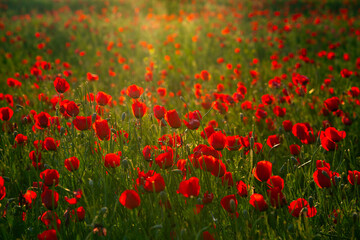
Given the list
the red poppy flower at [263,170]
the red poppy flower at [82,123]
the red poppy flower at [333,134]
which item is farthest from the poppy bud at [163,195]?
the red poppy flower at [333,134]

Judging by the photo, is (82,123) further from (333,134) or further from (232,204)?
(333,134)

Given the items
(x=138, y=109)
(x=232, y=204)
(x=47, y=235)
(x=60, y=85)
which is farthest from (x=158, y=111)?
(x=47, y=235)

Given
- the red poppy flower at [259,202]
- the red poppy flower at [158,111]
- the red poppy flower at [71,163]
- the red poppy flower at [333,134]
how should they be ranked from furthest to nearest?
1. the red poppy flower at [158,111]
2. the red poppy flower at [333,134]
3. the red poppy flower at [71,163]
4. the red poppy flower at [259,202]

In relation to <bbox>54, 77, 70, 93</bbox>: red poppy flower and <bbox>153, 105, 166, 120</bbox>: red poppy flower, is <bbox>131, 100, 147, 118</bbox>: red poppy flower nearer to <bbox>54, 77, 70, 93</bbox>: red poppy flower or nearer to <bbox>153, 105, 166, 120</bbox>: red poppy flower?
<bbox>153, 105, 166, 120</bbox>: red poppy flower

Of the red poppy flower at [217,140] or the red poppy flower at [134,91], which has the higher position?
the red poppy flower at [134,91]

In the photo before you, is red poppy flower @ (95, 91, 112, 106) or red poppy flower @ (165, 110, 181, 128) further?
red poppy flower @ (95, 91, 112, 106)

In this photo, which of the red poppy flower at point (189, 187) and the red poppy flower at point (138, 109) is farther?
the red poppy flower at point (138, 109)

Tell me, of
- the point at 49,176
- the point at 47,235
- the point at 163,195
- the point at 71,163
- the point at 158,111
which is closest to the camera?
the point at 47,235

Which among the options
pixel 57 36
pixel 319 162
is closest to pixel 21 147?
pixel 319 162

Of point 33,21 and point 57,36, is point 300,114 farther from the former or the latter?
point 33,21

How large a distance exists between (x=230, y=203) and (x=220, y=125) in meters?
1.18

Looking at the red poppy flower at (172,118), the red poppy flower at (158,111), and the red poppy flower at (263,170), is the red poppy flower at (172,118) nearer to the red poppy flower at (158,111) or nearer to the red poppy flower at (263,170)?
the red poppy flower at (158,111)

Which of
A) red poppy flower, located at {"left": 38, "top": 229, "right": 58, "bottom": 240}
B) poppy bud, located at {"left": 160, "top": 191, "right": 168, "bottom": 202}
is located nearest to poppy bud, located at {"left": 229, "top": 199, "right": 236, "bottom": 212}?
poppy bud, located at {"left": 160, "top": 191, "right": 168, "bottom": 202}

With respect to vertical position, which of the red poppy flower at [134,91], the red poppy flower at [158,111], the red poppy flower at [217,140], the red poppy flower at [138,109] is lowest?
the red poppy flower at [217,140]
